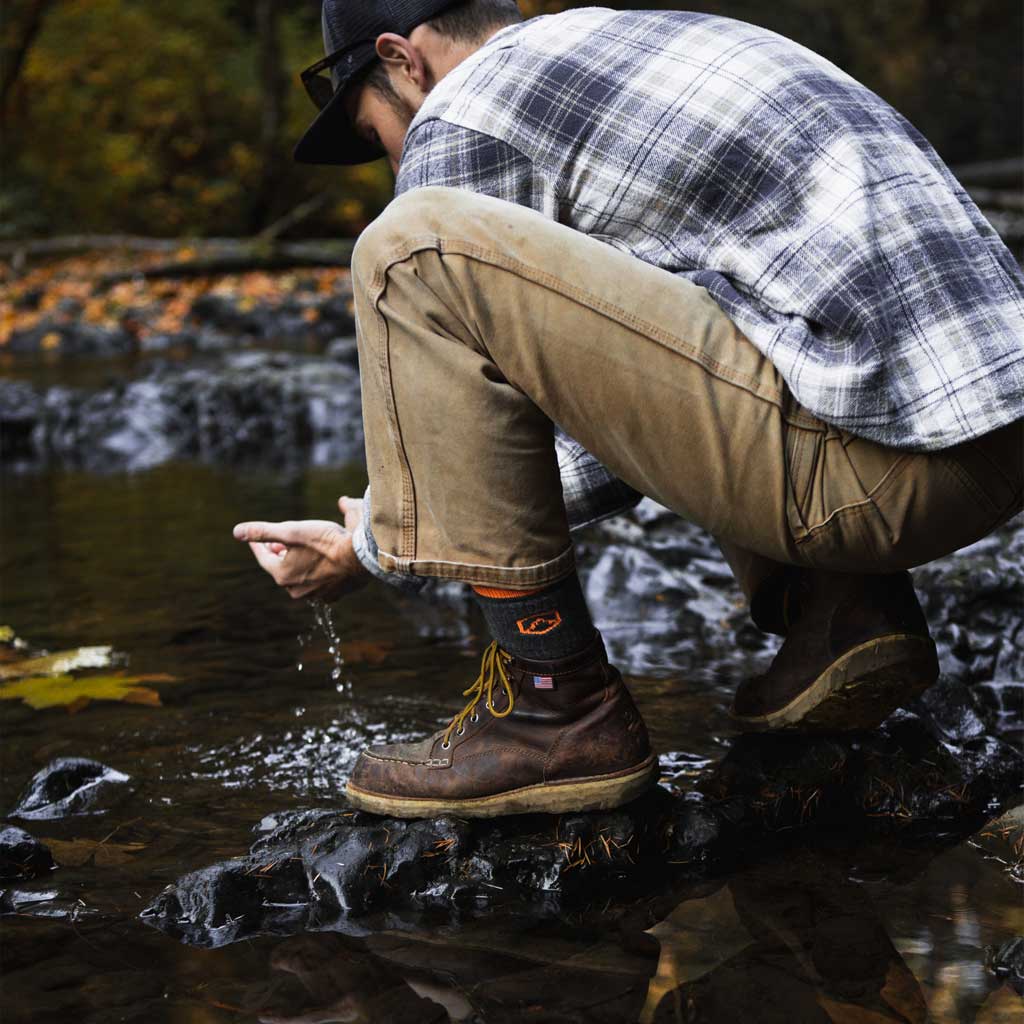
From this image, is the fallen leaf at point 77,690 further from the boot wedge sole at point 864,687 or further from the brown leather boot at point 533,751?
the boot wedge sole at point 864,687

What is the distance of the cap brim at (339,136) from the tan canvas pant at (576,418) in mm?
479

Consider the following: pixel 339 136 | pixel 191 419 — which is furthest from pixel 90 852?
pixel 191 419

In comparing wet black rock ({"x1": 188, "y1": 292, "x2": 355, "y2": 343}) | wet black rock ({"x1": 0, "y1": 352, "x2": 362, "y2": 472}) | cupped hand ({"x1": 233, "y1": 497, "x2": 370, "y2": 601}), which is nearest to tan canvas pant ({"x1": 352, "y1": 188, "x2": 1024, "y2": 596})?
cupped hand ({"x1": 233, "y1": 497, "x2": 370, "y2": 601})

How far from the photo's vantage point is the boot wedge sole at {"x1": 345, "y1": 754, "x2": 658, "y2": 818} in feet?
6.69

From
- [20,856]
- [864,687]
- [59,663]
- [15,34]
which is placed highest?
[864,687]

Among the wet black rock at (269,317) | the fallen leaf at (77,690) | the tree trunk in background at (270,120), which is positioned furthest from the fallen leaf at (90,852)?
the tree trunk in background at (270,120)

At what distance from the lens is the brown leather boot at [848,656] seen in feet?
6.91

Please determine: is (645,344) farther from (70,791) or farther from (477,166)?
(70,791)

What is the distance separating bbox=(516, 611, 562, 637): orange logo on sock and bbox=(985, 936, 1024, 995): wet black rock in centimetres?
77

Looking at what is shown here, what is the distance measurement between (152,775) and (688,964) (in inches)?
49.6

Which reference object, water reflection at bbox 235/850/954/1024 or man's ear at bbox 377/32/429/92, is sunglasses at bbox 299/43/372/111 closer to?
man's ear at bbox 377/32/429/92

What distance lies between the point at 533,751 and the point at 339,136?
123cm

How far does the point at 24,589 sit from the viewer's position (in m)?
4.15

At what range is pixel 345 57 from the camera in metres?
2.28
